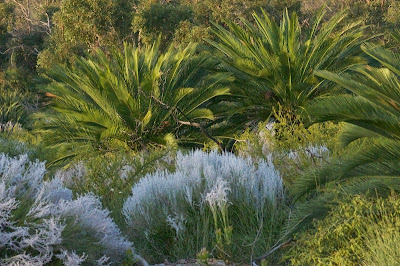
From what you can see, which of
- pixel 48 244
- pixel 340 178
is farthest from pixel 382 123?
pixel 48 244

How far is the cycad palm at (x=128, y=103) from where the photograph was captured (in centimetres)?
1048

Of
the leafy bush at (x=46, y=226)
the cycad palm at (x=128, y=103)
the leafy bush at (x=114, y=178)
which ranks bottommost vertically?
the leafy bush at (x=46, y=226)

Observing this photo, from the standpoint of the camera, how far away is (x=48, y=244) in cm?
413

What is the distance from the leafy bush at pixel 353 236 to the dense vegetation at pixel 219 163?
0.06ft

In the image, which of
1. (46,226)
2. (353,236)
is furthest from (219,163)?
(46,226)

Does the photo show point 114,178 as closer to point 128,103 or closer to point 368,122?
point 128,103

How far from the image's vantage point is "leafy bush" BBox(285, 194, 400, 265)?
445cm

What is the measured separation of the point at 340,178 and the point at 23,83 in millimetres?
25570

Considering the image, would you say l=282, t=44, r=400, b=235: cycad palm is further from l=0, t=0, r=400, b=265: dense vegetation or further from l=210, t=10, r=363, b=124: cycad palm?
l=210, t=10, r=363, b=124: cycad palm

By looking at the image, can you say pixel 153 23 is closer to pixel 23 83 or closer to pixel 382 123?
pixel 23 83

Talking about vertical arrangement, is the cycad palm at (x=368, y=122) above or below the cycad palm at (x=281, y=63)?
below

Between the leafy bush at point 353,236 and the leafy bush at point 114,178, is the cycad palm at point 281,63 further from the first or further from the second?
the leafy bush at point 353,236

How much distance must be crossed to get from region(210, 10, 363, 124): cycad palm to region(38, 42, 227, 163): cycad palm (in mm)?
758

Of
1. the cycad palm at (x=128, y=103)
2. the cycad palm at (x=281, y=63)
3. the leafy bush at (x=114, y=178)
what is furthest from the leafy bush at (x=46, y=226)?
the cycad palm at (x=281, y=63)
